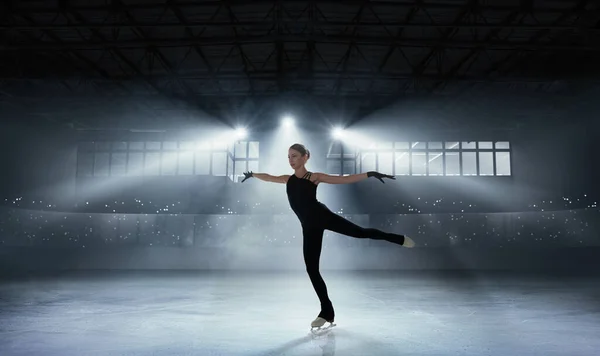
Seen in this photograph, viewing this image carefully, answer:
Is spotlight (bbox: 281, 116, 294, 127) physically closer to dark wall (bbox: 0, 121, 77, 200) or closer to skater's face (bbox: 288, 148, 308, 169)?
dark wall (bbox: 0, 121, 77, 200)

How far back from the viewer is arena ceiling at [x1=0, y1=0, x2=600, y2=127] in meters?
10.1

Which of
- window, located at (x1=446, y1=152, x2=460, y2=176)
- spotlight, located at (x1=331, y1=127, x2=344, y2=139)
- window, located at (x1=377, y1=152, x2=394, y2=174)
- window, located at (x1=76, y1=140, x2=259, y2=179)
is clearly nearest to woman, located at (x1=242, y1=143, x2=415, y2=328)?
spotlight, located at (x1=331, y1=127, x2=344, y2=139)

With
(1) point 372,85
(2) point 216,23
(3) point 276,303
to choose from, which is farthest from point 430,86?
(3) point 276,303

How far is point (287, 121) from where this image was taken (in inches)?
699

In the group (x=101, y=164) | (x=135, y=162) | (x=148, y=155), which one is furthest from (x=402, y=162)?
(x=101, y=164)

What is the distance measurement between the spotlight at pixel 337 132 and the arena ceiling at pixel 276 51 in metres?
1.26

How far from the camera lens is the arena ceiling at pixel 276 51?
10.1 metres

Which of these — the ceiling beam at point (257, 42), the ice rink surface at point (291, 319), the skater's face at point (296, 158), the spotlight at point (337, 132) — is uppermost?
the ceiling beam at point (257, 42)

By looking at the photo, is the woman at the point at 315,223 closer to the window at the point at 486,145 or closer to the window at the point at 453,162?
the window at the point at 486,145

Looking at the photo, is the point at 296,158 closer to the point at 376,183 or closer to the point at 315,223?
the point at 315,223

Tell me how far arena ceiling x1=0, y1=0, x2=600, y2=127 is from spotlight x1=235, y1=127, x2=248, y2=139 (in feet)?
3.37

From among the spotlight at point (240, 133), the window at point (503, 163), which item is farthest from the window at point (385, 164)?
the spotlight at point (240, 133)

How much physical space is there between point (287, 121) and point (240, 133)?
225 centimetres

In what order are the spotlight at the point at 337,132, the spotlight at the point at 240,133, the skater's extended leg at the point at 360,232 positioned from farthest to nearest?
the spotlight at the point at 240,133, the spotlight at the point at 337,132, the skater's extended leg at the point at 360,232
